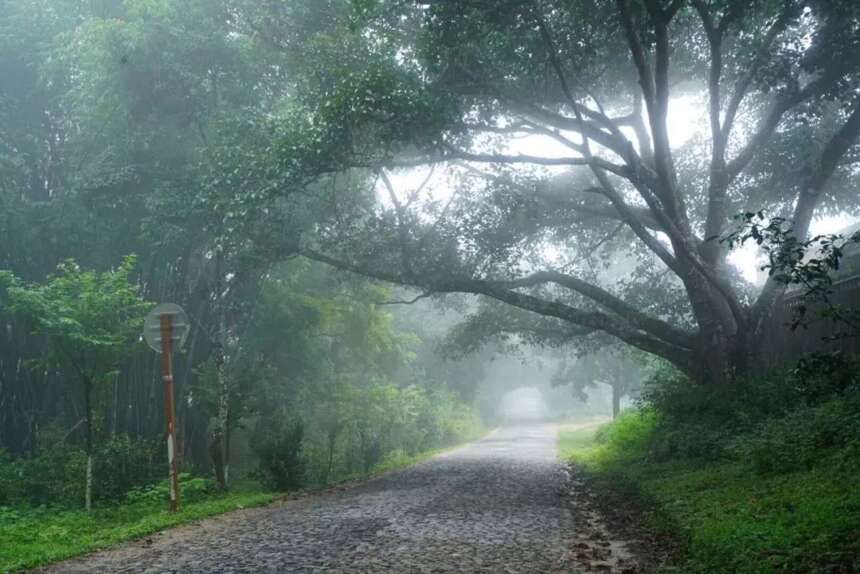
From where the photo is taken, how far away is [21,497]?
1207 cm

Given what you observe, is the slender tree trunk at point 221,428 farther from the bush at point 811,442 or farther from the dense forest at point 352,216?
the bush at point 811,442

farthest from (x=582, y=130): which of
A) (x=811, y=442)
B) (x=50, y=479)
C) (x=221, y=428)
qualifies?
(x=50, y=479)

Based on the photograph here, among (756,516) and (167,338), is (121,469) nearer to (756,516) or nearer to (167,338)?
(167,338)

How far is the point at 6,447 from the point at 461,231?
11612 mm

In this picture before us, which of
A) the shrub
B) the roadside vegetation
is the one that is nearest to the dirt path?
the roadside vegetation

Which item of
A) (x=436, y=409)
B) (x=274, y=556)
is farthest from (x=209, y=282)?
(x=436, y=409)

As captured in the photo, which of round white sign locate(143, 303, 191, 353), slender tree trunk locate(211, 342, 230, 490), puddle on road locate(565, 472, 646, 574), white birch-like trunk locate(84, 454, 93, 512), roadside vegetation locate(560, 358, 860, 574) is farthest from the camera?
slender tree trunk locate(211, 342, 230, 490)

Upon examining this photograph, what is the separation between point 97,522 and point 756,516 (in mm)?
8856

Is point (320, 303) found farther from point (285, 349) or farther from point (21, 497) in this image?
point (21, 497)

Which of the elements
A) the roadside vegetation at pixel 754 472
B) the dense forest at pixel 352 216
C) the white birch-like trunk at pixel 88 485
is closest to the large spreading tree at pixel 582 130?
the dense forest at pixel 352 216

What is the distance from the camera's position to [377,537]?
24.5ft

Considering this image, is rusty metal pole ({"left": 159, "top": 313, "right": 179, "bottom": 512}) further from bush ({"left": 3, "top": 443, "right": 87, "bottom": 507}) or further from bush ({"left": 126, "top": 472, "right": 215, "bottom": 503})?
bush ({"left": 3, "top": 443, "right": 87, "bottom": 507})

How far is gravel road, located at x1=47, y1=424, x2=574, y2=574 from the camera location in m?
6.26

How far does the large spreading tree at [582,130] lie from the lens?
38.4 feet
